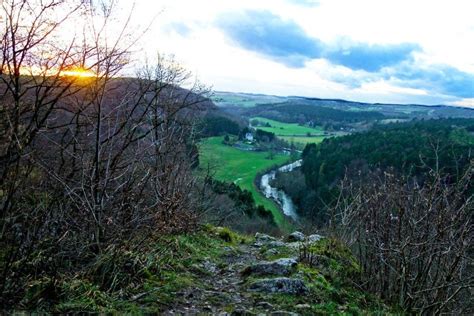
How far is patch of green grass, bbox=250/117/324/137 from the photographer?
86000 millimetres

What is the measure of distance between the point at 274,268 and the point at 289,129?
8557 centimetres

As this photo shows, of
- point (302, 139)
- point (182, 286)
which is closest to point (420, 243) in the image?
point (182, 286)

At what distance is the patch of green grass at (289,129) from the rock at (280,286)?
7798 centimetres

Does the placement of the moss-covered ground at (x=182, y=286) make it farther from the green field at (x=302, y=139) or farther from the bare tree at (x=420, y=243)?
the green field at (x=302, y=139)

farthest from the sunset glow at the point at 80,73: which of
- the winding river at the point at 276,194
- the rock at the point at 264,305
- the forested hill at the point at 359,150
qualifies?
the winding river at the point at 276,194

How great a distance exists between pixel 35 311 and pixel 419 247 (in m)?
5.01

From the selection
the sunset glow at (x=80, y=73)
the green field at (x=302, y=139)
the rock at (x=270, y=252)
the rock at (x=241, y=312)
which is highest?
the sunset glow at (x=80, y=73)

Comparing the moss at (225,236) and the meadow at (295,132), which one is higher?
the moss at (225,236)

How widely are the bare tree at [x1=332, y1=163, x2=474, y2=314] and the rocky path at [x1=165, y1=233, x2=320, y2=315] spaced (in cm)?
132

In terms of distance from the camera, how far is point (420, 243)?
211 inches

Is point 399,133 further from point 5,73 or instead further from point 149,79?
point 5,73

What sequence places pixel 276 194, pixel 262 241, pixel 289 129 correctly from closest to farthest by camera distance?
pixel 262 241 → pixel 276 194 → pixel 289 129

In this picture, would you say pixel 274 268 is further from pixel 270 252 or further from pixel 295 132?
pixel 295 132

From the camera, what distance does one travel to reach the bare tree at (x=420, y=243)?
5605mm
